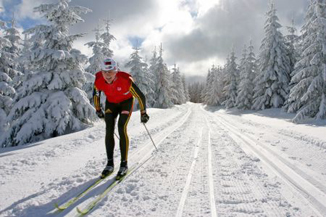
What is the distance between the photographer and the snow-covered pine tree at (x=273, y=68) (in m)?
28.5

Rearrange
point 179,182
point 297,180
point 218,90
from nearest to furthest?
point 179,182 < point 297,180 < point 218,90

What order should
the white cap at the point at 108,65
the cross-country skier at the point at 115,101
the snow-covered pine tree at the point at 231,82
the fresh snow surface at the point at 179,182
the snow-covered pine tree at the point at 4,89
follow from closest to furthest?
the fresh snow surface at the point at 179,182 → the white cap at the point at 108,65 → the cross-country skier at the point at 115,101 → the snow-covered pine tree at the point at 4,89 → the snow-covered pine tree at the point at 231,82

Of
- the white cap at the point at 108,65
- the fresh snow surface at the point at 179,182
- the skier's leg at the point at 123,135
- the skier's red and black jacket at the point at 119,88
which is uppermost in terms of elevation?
the white cap at the point at 108,65

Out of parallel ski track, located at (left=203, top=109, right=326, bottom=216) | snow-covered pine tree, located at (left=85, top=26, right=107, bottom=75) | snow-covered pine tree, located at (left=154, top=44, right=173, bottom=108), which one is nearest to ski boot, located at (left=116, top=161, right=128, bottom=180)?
parallel ski track, located at (left=203, top=109, right=326, bottom=216)

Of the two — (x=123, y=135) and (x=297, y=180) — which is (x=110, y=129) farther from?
(x=297, y=180)

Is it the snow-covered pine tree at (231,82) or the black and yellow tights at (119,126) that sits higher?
the snow-covered pine tree at (231,82)

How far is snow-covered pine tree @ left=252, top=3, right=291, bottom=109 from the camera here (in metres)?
28.5

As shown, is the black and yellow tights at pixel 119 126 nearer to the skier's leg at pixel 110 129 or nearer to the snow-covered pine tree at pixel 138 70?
the skier's leg at pixel 110 129

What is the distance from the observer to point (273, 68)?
29.0 metres

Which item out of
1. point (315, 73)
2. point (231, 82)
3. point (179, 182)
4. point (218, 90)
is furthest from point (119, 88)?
point (218, 90)

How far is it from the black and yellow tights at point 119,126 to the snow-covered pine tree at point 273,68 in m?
27.9

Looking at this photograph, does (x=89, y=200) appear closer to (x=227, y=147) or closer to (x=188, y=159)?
(x=188, y=159)

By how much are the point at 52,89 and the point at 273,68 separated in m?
27.3

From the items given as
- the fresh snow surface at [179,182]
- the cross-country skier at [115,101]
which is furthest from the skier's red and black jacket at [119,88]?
the fresh snow surface at [179,182]
